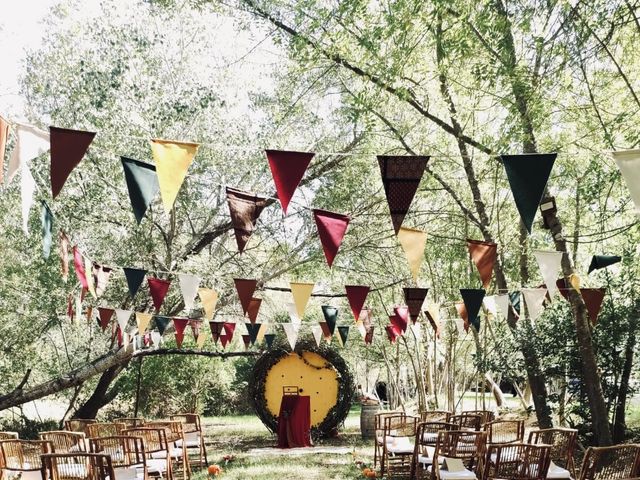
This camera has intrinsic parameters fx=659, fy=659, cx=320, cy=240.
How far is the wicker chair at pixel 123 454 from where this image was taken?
22.9 feet

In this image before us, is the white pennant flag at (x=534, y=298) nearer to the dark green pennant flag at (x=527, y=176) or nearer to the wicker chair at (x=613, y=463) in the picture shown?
the wicker chair at (x=613, y=463)

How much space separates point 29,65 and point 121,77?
2428 millimetres

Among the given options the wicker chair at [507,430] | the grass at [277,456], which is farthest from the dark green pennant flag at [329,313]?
the wicker chair at [507,430]

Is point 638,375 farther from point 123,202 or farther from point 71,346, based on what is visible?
point 71,346

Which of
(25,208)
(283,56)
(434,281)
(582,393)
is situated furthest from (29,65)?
(582,393)

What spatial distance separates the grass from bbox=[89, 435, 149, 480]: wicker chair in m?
2.45

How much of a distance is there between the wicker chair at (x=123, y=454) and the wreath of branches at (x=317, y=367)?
7.65 metres

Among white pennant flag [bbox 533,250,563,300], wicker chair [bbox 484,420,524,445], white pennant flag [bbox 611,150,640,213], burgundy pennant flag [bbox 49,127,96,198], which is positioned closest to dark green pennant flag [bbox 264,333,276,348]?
wicker chair [bbox 484,420,524,445]

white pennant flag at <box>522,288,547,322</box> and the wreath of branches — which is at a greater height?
white pennant flag at <box>522,288,547,322</box>

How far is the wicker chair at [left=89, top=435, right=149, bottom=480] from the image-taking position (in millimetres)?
6990

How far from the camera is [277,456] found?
12.8m

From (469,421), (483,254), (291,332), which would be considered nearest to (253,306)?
(291,332)

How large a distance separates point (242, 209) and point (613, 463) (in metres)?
3.71

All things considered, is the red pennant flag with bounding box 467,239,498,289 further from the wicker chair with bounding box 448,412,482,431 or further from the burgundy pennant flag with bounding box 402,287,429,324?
the wicker chair with bounding box 448,412,482,431
